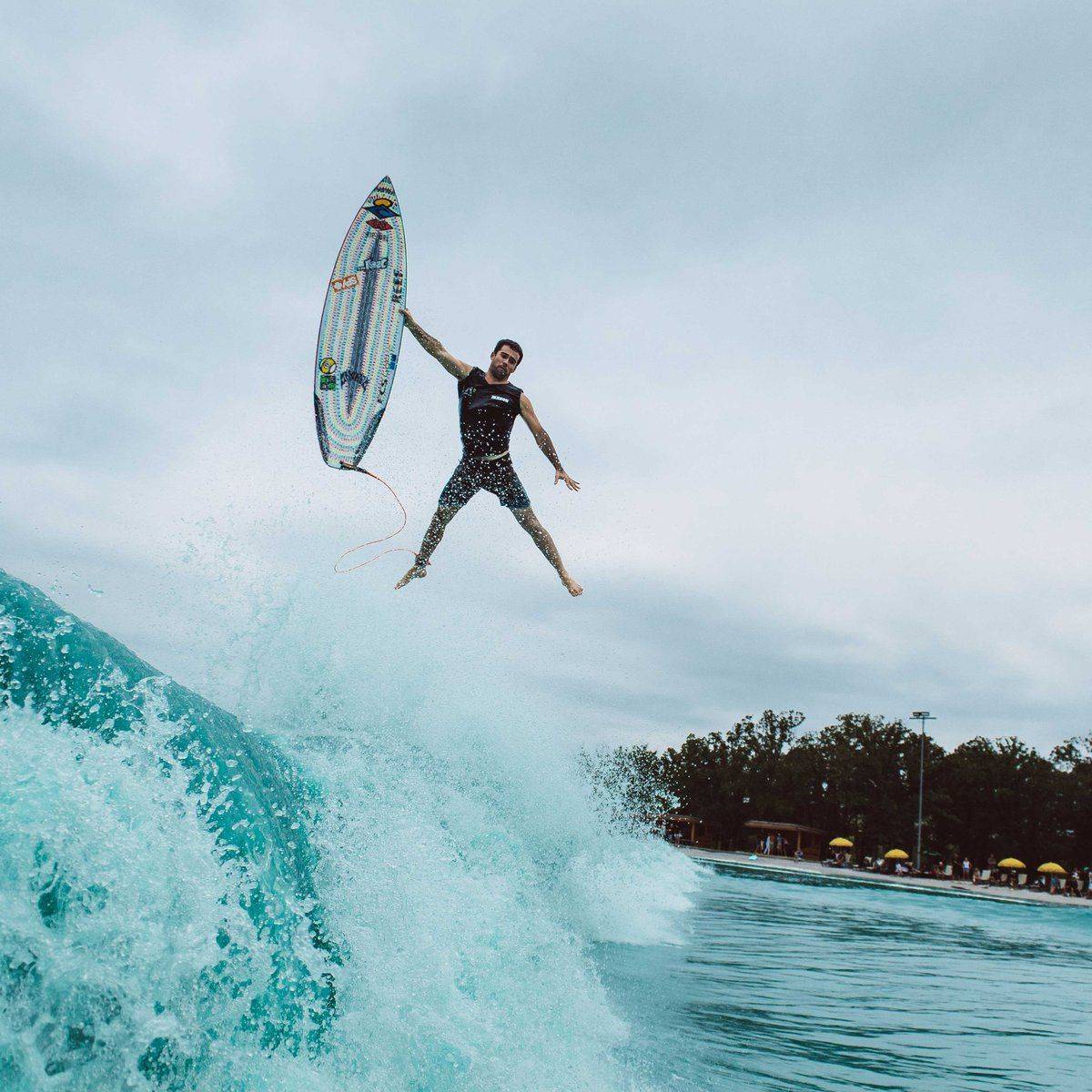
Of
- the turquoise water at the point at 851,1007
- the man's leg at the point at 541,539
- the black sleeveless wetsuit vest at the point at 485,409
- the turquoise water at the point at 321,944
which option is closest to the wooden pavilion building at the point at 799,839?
the turquoise water at the point at 851,1007

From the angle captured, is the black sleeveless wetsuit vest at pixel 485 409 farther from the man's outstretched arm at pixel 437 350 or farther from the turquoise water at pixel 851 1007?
the turquoise water at pixel 851 1007

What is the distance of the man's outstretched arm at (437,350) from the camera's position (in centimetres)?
736

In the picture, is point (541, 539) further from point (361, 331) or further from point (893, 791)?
point (893, 791)

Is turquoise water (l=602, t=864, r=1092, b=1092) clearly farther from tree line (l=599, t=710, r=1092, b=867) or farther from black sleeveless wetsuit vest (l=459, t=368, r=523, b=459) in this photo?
tree line (l=599, t=710, r=1092, b=867)

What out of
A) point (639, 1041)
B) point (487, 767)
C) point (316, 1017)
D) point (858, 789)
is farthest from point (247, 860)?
point (858, 789)

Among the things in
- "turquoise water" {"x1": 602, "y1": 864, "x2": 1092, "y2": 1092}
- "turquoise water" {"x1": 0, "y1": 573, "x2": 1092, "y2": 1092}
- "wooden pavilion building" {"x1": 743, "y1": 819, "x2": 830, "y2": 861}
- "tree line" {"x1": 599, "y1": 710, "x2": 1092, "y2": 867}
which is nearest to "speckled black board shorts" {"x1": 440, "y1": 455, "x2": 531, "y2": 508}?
"turquoise water" {"x1": 0, "y1": 573, "x2": 1092, "y2": 1092}

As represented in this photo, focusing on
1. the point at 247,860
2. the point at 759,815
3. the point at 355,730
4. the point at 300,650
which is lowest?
the point at 759,815

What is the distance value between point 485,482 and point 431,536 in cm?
66

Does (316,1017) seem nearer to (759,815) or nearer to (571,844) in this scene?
(571,844)

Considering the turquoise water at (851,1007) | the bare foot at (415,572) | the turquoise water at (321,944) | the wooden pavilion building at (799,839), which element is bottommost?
the wooden pavilion building at (799,839)

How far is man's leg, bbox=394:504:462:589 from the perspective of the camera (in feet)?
25.3

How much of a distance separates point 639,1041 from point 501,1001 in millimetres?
1244

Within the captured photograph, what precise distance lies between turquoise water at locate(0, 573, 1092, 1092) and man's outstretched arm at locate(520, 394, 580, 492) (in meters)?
2.63

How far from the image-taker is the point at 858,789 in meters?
61.7
